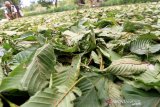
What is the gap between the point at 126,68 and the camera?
2.43 ft

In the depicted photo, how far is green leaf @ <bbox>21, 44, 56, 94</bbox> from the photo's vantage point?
0.63 meters

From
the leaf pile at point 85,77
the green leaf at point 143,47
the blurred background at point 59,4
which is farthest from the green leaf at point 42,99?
the blurred background at point 59,4

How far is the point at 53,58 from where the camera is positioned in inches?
30.0

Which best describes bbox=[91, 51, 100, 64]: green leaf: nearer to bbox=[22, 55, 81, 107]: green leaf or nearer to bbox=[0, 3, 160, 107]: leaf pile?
bbox=[0, 3, 160, 107]: leaf pile

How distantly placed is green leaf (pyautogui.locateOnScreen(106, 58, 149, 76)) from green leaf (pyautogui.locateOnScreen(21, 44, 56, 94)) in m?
0.15

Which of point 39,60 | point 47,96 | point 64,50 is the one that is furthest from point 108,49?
point 47,96

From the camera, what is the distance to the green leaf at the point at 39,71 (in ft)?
2.08

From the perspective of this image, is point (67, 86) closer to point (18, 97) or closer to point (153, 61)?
point (18, 97)

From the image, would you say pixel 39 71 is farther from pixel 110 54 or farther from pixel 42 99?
pixel 110 54

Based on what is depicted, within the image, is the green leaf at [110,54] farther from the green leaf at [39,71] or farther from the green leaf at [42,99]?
the green leaf at [42,99]

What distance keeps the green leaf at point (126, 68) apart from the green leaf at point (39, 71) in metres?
0.15

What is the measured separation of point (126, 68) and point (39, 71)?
22cm

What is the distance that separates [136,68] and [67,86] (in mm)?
191

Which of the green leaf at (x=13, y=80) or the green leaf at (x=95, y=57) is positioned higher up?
the green leaf at (x=13, y=80)
